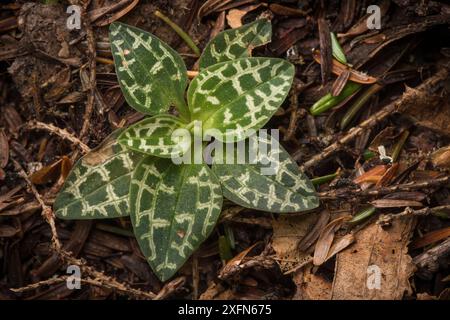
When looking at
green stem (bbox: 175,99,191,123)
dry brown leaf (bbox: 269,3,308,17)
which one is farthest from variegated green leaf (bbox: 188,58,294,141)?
dry brown leaf (bbox: 269,3,308,17)

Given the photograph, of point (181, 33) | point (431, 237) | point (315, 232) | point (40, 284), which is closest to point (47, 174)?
point (40, 284)

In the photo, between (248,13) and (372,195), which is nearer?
(372,195)

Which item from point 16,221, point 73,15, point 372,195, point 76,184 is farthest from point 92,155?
point 372,195

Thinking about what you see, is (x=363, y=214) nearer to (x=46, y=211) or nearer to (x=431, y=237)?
(x=431, y=237)

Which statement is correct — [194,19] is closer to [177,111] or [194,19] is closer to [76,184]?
[177,111]

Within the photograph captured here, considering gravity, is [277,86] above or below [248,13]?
below

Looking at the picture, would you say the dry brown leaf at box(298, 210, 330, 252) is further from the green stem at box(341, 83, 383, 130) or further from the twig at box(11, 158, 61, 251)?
the twig at box(11, 158, 61, 251)
